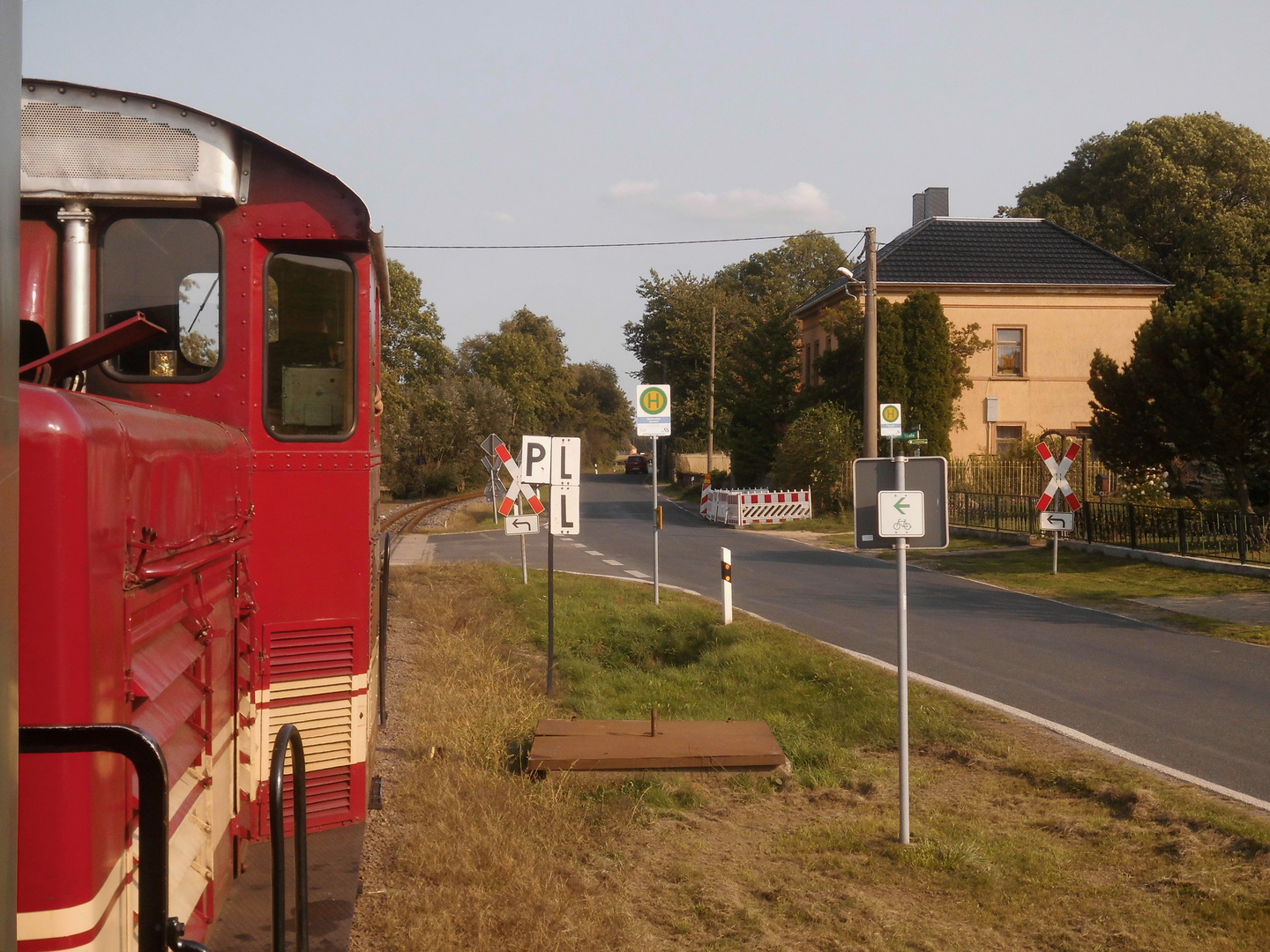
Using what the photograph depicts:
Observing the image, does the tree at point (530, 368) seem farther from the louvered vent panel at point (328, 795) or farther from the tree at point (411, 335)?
the louvered vent panel at point (328, 795)

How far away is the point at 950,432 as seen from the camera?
129 feet

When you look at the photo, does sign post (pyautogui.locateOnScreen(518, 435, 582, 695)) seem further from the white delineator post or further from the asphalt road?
the asphalt road

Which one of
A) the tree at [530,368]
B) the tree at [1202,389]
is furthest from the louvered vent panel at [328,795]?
the tree at [530,368]

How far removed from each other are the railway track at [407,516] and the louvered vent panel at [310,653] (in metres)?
19.1

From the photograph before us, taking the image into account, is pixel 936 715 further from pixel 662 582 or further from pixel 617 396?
pixel 617 396

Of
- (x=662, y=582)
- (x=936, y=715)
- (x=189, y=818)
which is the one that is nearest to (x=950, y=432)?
(x=662, y=582)

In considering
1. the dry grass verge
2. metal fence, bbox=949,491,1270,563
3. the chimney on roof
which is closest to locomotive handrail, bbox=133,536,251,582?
the dry grass verge

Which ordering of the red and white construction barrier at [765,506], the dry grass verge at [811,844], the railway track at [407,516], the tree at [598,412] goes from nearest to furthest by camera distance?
1. the dry grass verge at [811,844]
2. the railway track at [407,516]
3. the red and white construction barrier at [765,506]
4. the tree at [598,412]

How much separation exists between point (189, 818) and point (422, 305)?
179ft

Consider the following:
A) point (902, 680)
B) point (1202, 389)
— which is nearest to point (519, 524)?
point (902, 680)

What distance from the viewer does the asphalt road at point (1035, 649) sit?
8984 millimetres

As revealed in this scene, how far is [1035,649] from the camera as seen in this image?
12820 millimetres

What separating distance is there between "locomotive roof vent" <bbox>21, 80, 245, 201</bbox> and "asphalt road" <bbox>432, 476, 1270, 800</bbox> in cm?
711

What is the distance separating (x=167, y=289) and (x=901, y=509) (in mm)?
4147
